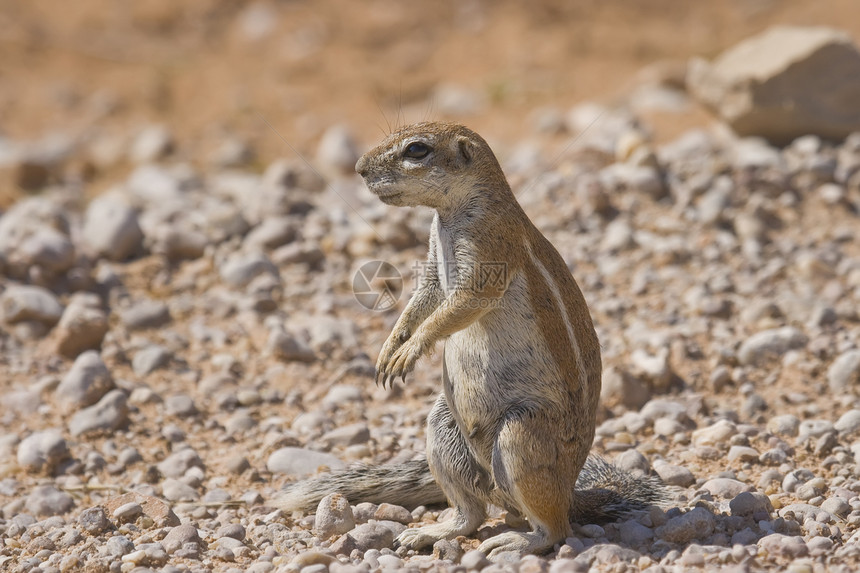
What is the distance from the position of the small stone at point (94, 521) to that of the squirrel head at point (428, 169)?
204cm

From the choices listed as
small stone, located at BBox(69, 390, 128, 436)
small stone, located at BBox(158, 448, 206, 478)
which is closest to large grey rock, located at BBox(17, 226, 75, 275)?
small stone, located at BBox(69, 390, 128, 436)

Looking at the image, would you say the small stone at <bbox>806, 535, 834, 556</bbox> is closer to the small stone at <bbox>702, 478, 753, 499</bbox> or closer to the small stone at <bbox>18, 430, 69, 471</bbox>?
the small stone at <bbox>702, 478, 753, 499</bbox>

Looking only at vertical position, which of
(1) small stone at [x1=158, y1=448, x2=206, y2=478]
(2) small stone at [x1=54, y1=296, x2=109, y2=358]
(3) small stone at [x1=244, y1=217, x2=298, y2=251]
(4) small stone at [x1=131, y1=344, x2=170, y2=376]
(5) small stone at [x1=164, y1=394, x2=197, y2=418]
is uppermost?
(3) small stone at [x1=244, y1=217, x2=298, y2=251]

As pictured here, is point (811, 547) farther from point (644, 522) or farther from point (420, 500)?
point (420, 500)

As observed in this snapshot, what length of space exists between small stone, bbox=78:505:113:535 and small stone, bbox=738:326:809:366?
408 centimetres

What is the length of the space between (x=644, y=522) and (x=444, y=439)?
99 centimetres

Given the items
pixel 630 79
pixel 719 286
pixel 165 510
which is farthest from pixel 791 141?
pixel 165 510

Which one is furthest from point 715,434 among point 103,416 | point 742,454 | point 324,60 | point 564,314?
point 324,60

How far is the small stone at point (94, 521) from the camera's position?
4754 millimetres

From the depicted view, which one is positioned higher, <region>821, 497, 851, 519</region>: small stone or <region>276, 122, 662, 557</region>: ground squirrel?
<region>276, 122, 662, 557</region>: ground squirrel

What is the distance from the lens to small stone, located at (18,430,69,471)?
569 cm

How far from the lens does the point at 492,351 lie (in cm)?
450

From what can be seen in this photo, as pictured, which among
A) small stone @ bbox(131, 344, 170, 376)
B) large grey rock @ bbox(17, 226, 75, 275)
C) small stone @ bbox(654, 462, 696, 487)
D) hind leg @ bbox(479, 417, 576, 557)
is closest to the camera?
hind leg @ bbox(479, 417, 576, 557)

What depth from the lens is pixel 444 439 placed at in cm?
470
